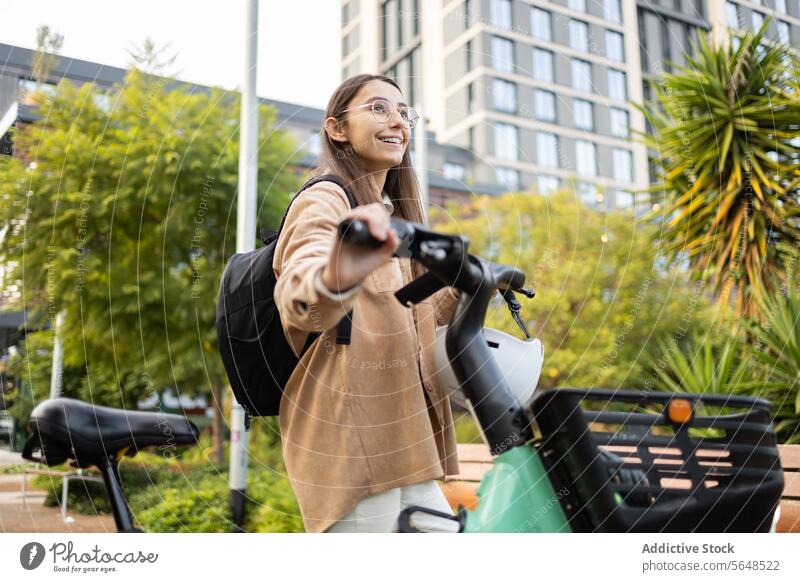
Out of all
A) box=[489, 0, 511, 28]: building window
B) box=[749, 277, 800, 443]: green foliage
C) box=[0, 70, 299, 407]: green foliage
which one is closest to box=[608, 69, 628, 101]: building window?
box=[489, 0, 511, 28]: building window

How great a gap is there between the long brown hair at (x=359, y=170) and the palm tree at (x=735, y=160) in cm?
107

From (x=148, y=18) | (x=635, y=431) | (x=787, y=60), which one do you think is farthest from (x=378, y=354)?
(x=787, y=60)

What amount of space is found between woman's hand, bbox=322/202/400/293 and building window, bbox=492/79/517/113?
1180 mm

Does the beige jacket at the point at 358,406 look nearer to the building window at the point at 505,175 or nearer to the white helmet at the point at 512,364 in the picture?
the white helmet at the point at 512,364

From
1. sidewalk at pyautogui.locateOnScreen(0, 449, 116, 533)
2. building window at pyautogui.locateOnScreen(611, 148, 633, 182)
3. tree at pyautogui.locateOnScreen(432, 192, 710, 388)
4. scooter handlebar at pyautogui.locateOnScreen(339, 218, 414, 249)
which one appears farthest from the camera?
tree at pyautogui.locateOnScreen(432, 192, 710, 388)

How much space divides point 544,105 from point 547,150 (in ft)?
1.04

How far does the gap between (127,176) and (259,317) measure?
2.31m

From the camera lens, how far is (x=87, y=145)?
260 cm

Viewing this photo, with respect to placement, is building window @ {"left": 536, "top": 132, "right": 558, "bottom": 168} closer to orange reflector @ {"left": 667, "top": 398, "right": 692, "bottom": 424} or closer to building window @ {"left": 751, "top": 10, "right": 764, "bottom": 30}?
building window @ {"left": 751, "top": 10, "right": 764, "bottom": 30}

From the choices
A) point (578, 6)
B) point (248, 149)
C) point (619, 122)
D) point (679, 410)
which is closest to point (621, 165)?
point (619, 122)

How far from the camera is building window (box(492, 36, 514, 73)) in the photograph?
175cm

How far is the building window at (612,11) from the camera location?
190 centimetres

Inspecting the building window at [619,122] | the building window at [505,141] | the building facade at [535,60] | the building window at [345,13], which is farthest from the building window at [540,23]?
the building window at [345,13]

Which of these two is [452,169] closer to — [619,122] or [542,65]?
[542,65]
